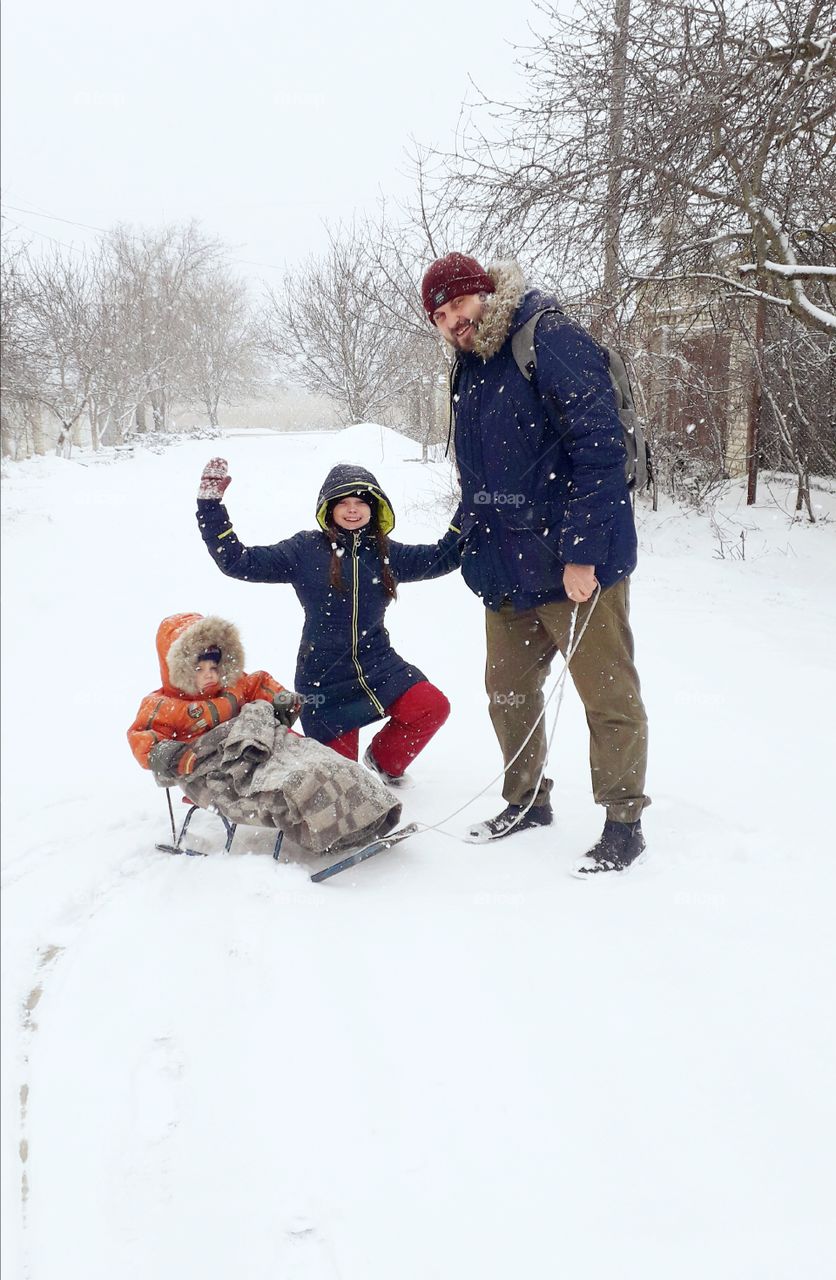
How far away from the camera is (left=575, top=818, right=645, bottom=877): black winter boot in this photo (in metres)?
2.71

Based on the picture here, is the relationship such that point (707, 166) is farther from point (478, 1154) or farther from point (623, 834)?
point (478, 1154)

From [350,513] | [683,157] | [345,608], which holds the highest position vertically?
[683,157]

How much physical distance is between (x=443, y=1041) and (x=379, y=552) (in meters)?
1.96

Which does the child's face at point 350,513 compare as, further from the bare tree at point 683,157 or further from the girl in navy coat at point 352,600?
the bare tree at point 683,157

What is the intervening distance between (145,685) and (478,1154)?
5.27 meters

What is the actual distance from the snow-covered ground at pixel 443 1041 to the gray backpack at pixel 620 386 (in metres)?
1.30

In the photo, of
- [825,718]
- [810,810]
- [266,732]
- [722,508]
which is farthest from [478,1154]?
[722,508]

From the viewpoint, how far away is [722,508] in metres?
10.6

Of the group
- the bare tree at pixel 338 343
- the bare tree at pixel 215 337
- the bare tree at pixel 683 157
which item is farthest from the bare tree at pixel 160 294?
the bare tree at pixel 683 157

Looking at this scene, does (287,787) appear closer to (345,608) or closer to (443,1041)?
(345,608)

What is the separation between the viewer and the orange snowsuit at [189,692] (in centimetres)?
315

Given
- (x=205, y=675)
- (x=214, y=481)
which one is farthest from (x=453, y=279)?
(x=205, y=675)

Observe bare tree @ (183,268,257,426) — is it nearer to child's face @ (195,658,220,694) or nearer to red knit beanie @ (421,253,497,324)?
child's face @ (195,658,220,694)

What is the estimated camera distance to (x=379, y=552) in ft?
11.2
